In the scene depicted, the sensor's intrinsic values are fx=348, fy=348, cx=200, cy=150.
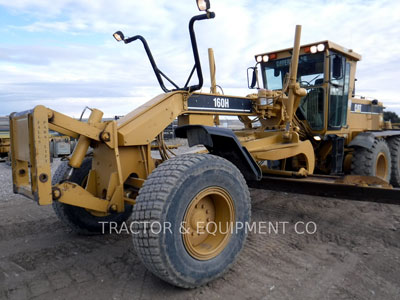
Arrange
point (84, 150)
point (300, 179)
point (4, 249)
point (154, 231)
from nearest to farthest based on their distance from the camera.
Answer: point (154, 231) → point (84, 150) → point (4, 249) → point (300, 179)

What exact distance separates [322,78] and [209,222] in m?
3.91

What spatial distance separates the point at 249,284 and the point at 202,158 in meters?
1.23

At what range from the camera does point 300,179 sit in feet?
17.0

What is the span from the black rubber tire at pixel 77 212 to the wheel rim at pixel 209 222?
135 cm

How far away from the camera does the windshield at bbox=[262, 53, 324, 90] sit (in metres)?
6.13

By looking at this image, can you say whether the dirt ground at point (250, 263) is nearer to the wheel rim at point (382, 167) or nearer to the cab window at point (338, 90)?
the wheel rim at point (382, 167)

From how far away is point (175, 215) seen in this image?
289cm

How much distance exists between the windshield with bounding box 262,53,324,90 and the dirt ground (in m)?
2.44

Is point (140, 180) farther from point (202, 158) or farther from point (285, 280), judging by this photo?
point (285, 280)

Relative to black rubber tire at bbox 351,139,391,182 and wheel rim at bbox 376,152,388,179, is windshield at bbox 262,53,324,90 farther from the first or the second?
wheel rim at bbox 376,152,388,179

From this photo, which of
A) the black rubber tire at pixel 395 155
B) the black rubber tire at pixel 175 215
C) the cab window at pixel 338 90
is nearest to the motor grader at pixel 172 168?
the black rubber tire at pixel 175 215

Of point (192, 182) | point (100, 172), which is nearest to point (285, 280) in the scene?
point (192, 182)

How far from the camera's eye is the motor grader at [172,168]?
114 inches

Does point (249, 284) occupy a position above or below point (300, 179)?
below
